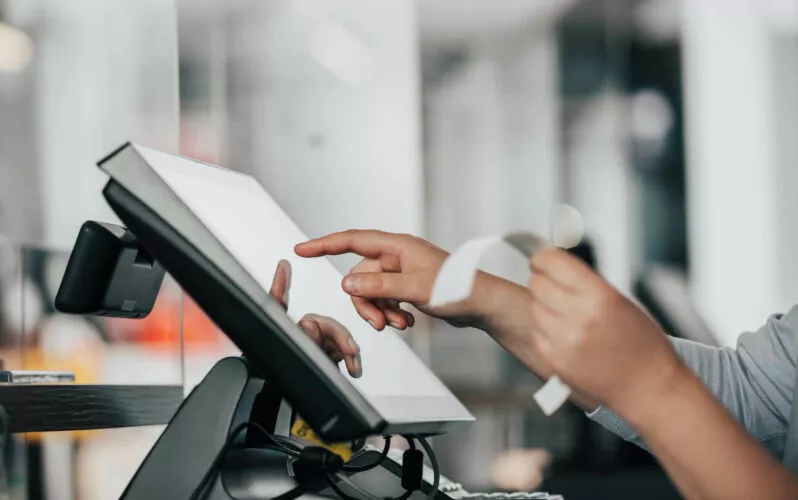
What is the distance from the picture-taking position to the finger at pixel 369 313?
940 millimetres

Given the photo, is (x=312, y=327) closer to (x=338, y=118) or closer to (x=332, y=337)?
(x=332, y=337)

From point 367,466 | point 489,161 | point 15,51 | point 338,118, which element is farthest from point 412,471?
point 489,161

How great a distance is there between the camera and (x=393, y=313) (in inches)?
38.0

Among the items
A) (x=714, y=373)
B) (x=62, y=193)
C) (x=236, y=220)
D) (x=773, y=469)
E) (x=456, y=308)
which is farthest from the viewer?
(x=62, y=193)

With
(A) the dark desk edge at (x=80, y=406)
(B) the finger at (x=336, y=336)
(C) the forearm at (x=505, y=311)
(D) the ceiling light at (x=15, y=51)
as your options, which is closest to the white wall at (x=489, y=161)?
(D) the ceiling light at (x=15, y=51)

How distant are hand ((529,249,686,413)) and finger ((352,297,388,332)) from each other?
28cm

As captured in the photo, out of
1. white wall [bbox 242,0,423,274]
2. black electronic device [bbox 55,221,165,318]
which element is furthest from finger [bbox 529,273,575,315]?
white wall [bbox 242,0,423,274]

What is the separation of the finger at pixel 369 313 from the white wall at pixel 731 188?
4.50 meters

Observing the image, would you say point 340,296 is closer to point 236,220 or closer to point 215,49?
point 236,220

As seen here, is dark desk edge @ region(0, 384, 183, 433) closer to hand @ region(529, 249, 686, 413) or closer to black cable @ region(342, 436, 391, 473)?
black cable @ region(342, 436, 391, 473)

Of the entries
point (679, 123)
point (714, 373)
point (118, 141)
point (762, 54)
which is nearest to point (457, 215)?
point (679, 123)

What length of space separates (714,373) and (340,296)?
47cm

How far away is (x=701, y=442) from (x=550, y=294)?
5.3 inches

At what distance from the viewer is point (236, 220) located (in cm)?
81
